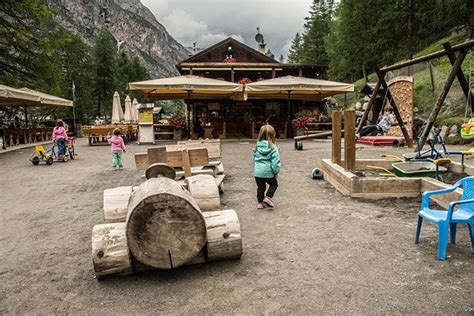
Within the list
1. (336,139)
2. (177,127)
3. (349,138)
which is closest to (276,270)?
(349,138)

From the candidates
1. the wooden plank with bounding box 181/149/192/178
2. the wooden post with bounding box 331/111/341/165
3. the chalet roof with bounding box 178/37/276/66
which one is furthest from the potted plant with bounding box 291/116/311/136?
the wooden plank with bounding box 181/149/192/178

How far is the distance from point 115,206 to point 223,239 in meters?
1.77

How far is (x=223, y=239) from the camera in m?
3.55

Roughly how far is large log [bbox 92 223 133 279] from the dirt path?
12cm

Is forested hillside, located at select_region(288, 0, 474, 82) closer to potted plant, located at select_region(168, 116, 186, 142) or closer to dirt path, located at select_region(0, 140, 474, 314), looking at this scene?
potted plant, located at select_region(168, 116, 186, 142)

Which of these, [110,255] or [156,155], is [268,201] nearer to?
[156,155]

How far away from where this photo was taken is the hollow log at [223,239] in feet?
11.6

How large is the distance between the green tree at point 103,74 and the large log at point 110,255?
40.0 meters

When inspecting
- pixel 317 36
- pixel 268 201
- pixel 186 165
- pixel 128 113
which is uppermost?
pixel 317 36

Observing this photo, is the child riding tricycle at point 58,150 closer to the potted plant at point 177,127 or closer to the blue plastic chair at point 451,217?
the potted plant at point 177,127

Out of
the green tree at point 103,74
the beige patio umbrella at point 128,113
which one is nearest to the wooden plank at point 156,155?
the beige patio umbrella at point 128,113

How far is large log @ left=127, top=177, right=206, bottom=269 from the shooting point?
10.5 ft

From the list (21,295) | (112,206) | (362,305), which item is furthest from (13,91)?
(362,305)

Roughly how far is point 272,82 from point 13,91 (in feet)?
34.9
